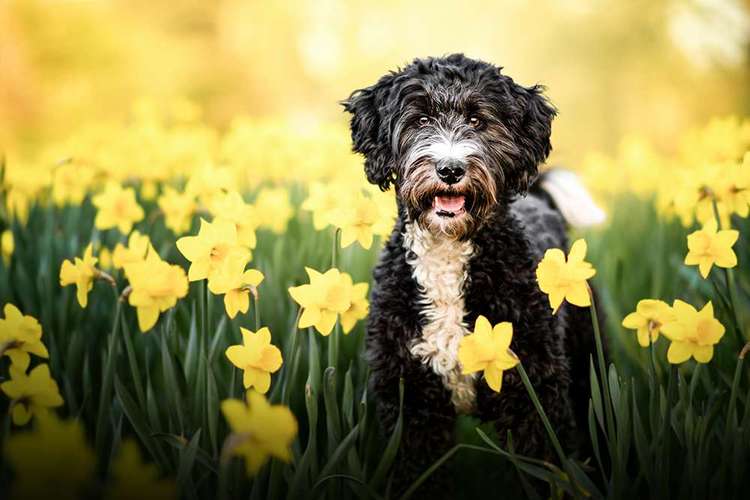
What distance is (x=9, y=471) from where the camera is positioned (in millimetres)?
2020

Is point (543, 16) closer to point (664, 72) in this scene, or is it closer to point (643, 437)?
point (664, 72)

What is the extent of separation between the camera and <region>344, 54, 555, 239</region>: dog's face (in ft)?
8.25

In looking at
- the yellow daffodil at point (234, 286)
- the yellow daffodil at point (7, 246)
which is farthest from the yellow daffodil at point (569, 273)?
the yellow daffodil at point (7, 246)

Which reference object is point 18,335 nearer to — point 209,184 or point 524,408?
point 209,184

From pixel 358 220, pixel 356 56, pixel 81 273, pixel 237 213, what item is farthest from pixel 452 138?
pixel 356 56

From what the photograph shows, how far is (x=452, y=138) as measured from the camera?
8.52 ft

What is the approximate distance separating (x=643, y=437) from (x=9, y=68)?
38.8 ft

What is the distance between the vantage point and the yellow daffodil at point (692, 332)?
1.98 metres

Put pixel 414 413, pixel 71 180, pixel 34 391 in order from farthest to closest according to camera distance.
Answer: pixel 71 180 → pixel 414 413 → pixel 34 391

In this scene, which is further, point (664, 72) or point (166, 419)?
point (664, 72)

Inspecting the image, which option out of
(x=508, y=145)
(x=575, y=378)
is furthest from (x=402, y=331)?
(x=575, y=378)

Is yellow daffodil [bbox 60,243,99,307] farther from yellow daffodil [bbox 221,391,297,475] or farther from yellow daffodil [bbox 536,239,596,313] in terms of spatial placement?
yellow daffodil [bbox 536,239,596,313]

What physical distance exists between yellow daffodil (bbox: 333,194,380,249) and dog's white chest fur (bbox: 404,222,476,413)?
17cm

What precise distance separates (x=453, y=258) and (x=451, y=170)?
0.35 m
